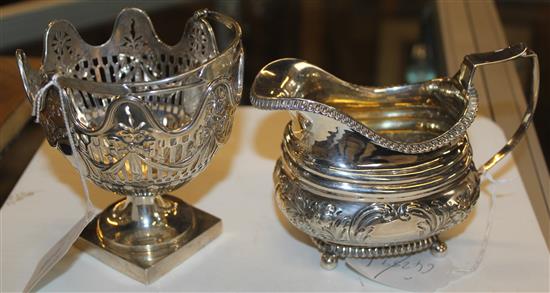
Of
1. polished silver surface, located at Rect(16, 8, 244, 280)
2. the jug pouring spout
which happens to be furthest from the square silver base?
the jug pouring spout

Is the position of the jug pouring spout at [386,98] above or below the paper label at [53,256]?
above

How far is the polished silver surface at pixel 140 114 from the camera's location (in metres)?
0.55

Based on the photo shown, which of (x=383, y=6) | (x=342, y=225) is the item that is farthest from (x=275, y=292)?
(x=383, y=6)

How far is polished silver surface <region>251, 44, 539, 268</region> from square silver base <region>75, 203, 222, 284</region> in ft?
0.28

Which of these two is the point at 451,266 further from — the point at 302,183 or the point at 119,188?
the point at 119,188

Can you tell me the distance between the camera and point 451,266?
2.01 feet

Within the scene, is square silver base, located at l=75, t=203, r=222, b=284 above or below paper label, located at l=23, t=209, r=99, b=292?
below

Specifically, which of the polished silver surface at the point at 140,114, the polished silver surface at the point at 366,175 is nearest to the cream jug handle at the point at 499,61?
the polished silver surface at the point at 366,175

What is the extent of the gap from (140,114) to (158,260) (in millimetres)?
126

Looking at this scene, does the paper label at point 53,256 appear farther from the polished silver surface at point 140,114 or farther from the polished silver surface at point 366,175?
the polished silver surface at point 366,175

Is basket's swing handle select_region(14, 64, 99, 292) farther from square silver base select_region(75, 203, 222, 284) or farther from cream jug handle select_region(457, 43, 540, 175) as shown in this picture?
cream jug handle select_region(457, 43, 540, 175)

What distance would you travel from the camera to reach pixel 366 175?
1.84ft

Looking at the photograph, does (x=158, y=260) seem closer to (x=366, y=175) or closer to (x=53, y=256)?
(x=53, y=256)

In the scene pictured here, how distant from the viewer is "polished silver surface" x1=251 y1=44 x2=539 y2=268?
0.56 m
